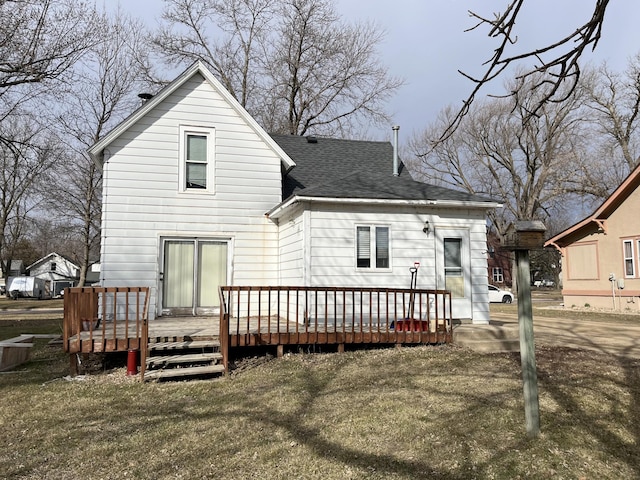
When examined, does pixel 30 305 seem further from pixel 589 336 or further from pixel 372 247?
Result: pixel 589 336

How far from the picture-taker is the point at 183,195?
11.3 metres

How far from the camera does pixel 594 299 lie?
66.1 feet

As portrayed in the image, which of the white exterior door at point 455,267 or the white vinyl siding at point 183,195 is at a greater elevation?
Answer: the white vinyl siding at point 183,195

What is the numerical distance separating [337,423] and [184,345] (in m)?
3.61

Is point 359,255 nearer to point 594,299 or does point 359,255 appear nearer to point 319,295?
point 319,295

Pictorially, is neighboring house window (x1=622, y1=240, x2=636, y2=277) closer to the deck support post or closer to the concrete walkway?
the concrete walkway

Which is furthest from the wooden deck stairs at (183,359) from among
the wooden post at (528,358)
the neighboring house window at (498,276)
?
the neighboring house window at (498,276)

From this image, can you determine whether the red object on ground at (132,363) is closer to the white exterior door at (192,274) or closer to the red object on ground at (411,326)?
the white exterior door at (192,274)

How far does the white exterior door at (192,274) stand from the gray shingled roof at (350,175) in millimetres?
2494

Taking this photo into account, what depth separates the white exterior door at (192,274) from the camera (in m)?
11.1

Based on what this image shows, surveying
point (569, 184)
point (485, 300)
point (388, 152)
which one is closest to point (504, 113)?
point (569, 184)

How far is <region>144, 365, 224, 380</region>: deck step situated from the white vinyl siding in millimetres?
4110

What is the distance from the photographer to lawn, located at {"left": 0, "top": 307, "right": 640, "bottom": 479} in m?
4.00

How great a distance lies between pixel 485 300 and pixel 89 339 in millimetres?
8125
